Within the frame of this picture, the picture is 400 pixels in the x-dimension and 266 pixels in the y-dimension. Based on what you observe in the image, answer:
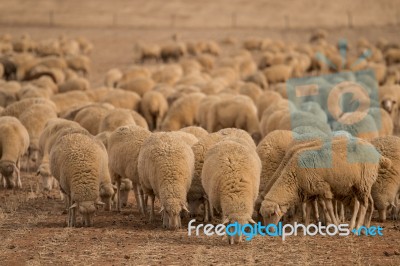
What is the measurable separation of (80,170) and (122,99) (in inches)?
342

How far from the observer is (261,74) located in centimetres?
2680

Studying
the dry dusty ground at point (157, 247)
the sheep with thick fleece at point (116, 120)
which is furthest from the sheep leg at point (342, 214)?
the sheep with thick fleece at point (116, 120)

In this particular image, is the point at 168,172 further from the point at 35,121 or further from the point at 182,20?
the point at 182,20

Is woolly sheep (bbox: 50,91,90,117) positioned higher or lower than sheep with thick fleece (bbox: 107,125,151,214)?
higher

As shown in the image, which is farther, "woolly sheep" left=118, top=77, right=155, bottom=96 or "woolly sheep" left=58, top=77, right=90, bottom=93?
"woolly sheep" left=58, top=77, right=90, bottom=93

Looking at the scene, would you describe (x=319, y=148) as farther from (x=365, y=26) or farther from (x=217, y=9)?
(x=217, y=9)

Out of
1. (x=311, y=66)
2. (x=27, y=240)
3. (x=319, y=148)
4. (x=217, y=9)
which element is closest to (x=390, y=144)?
(x=319, y=148)

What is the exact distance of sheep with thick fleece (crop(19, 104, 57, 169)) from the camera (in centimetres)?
1548

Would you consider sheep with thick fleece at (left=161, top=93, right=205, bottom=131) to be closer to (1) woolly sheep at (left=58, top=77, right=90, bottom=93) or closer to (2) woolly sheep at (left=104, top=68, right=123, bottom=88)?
(1) woolly sheep at (left=58, top=77, right=90, bottom=93)

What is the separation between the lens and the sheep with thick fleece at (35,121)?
15484 millimetres

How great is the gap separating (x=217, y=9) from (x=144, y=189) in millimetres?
50225

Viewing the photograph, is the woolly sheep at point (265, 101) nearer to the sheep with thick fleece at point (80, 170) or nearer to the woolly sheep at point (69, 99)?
the woolly sheep at point (69, 99)

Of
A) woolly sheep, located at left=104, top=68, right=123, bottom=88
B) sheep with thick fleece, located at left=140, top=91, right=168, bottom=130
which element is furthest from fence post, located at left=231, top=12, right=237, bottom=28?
sheep with thick fleece, located at left=140, top=91, right=168, bottom=130

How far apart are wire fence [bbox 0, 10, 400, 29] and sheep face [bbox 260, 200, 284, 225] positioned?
135ft
